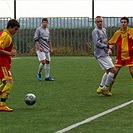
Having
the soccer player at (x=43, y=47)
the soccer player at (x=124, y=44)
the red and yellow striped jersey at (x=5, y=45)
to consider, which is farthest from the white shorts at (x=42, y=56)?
the red and yellow striped jersey at (x=5, y=45)

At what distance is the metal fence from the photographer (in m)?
35.3

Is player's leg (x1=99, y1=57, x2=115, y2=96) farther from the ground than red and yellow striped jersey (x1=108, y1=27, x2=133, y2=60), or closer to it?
closer to it

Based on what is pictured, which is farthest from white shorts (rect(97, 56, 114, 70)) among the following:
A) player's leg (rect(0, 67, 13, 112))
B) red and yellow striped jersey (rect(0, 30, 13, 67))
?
player's leg (rect(0, 67, 13, 112))

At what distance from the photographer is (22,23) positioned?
36.5 metres

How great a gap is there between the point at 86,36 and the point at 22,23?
3.68 meters

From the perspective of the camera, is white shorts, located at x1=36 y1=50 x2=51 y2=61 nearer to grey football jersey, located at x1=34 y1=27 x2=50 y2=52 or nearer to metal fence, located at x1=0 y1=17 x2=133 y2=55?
grey football jersey, located at x1=34 y1=27 x2=50 y2=52

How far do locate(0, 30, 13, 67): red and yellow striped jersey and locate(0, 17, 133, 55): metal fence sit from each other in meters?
23.5

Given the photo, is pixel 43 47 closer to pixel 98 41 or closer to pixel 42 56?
pixel 42 56

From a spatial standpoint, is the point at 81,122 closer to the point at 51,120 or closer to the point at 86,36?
the point at 51,120

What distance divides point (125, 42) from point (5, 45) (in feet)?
11.2

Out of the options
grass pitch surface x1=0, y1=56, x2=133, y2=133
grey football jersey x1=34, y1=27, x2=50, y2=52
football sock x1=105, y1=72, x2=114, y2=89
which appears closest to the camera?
grass pitch surface x1=0, y1=56, x2=133, y2=133

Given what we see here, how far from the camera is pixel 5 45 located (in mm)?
11273

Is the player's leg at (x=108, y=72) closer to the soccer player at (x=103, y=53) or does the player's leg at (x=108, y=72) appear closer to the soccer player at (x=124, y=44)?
the soccer player at (x=103, y=53)

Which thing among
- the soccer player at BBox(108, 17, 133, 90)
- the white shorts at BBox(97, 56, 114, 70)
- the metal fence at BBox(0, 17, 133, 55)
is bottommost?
the metal fence at BBox(0, 17, 133, 55)
